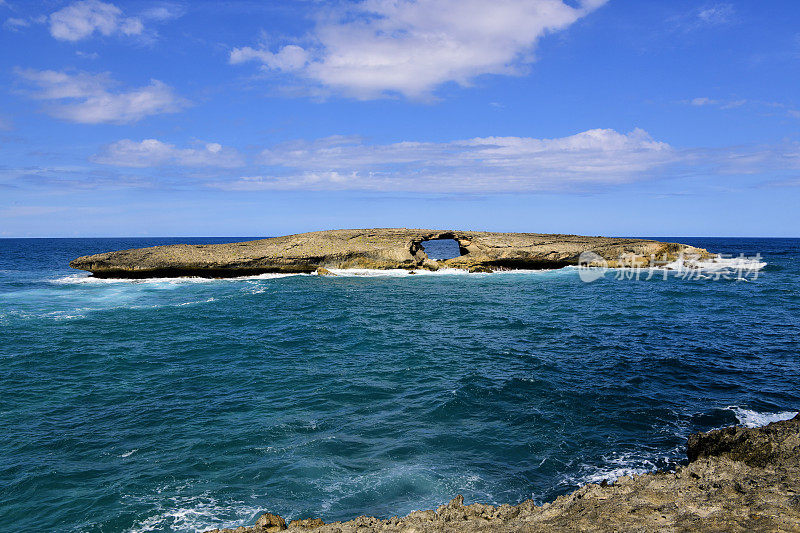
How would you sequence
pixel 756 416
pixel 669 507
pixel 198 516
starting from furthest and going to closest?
pixel 756 416 < pixel 198 516 < pixel 669 507

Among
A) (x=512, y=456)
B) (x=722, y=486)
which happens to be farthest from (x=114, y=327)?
(x=722, y=486)

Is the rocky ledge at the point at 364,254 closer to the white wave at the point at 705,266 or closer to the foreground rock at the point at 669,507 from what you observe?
the white wave at the point at 705,266

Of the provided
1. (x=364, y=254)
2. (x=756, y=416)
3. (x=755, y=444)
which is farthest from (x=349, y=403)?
(x=364, y=254)

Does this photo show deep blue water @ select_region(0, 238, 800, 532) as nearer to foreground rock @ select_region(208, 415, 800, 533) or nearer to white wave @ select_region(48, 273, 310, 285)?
foreground rock @ select_region(208, 415, 800, 533)

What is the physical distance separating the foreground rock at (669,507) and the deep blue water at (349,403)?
61.3 inches

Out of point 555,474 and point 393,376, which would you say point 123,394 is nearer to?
point 393,376

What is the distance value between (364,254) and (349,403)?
33234mm

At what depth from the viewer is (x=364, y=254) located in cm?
4444

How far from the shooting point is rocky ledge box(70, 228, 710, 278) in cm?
4119

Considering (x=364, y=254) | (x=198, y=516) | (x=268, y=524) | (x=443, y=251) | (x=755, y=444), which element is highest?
(x=364, y=254)

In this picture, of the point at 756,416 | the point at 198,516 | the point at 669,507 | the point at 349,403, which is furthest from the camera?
the point at 349,403

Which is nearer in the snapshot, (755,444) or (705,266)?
(755,444)

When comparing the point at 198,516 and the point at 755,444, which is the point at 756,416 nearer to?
the point at 755,444

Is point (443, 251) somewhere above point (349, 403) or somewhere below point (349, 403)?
above
